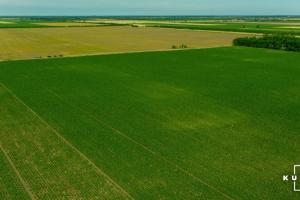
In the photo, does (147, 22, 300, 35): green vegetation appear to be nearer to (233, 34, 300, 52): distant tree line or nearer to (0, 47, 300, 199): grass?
(233, 34, 300, 52): distant tree line

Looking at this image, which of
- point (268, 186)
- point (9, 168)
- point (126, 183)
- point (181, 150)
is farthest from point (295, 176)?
point (9, 168)

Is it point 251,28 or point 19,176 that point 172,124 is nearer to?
point 19,176

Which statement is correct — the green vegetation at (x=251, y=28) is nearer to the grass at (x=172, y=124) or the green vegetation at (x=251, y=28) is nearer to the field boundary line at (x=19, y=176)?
the grass at (x=172, y=124)

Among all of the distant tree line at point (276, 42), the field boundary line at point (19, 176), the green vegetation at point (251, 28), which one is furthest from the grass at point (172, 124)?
the green vegetation at point (251, 28)

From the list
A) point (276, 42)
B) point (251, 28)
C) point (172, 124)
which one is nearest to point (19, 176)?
point (172, 124)

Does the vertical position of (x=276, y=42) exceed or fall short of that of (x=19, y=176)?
it falls short

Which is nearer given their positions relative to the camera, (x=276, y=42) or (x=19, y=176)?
(x=19, y=176)
